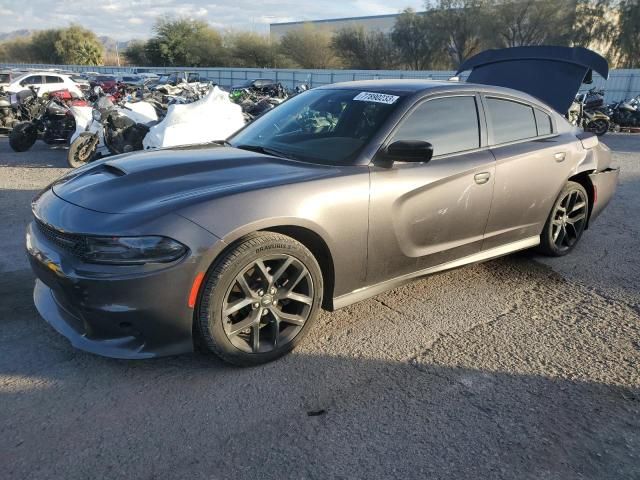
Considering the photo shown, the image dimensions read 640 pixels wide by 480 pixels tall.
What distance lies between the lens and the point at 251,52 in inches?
2383

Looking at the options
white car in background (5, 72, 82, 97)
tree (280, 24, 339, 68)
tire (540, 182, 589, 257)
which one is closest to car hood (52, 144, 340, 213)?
tire (540, 182, 589, 257)

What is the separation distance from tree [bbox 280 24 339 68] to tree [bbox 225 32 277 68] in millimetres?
3040

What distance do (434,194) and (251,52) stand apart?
61.7 metres

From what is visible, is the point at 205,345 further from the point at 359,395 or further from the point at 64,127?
the point at 64,127

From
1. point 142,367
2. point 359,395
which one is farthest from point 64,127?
point 359,395

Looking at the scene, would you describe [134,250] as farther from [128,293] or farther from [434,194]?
[434,194]

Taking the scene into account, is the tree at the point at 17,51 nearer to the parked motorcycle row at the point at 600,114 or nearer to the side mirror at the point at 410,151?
the parked motorcycle row at the point at 600,114

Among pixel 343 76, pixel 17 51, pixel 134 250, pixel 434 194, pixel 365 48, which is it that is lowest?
pixel 134 250

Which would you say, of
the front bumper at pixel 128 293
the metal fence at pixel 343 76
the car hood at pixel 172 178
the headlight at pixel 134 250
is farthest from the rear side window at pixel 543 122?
the metal fence at pixel 343 76

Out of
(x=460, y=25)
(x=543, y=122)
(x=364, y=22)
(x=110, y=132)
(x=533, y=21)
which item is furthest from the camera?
(x=364, y=22)

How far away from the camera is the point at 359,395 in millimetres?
2750

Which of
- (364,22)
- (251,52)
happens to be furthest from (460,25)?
(364,22)

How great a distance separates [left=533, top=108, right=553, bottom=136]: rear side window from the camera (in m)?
4.41

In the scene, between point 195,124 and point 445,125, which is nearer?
point 445,125
